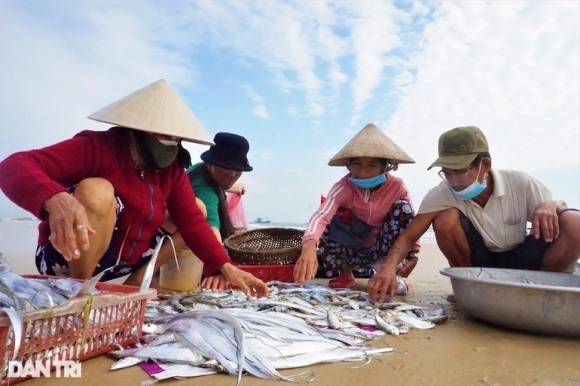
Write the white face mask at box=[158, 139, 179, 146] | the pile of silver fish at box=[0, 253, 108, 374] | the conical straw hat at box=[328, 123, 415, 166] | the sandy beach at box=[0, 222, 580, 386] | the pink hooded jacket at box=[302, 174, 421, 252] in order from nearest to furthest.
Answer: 1. the pile of silver fish at box=[0, 253, 108, 374]
2. the sandy beach at box=[0, 222, 580, 386]
3. the white face mask at box=[158, 139, 179, 146]
4. the conical straw hat at box=[328, 123, 415, 166]
5. the pink hooded jacket at box=[302, 174, 421, 252]

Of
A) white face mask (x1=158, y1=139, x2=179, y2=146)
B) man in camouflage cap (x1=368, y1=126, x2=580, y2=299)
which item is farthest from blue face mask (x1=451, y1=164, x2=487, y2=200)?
white face mask (x1=158, y1=139, x2=179, y2=146)

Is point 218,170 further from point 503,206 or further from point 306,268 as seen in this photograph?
point 503,206

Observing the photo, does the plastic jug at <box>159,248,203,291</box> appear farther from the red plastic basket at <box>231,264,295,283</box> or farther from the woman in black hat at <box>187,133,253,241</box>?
the red plastic basket at <box>231,264,295,283</box>

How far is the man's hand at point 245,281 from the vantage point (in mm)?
2468

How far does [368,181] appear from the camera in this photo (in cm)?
373

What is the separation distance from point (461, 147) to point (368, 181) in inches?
35.1

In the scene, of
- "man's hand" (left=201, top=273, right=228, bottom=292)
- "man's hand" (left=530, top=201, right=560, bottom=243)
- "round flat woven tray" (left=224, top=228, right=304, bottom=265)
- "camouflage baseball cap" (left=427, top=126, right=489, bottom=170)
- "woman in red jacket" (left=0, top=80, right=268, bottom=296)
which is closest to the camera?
"woman in red jacket" (left=0, top=80, right=268, bottom=296)

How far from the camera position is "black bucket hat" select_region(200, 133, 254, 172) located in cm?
412

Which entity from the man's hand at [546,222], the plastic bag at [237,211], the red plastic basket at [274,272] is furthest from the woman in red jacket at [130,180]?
the plastic bag at [237,211]

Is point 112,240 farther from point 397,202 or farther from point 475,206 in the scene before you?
point 475,206

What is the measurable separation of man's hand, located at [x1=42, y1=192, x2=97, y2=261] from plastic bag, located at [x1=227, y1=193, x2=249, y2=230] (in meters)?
3.50

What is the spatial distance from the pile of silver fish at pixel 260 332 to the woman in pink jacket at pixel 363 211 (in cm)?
85

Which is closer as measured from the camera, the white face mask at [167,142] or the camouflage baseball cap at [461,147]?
the white face mask at [167,142]

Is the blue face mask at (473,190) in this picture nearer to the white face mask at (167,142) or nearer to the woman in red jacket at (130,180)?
the woman in red jacket at (130,180)
